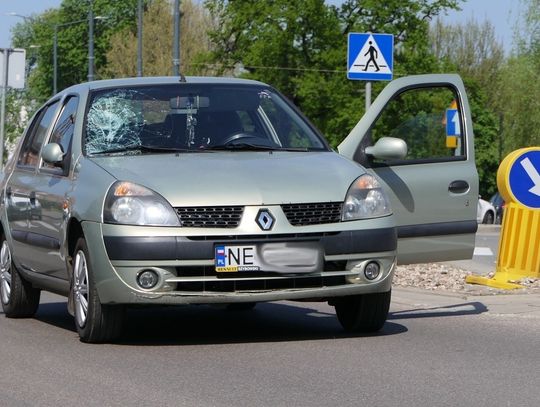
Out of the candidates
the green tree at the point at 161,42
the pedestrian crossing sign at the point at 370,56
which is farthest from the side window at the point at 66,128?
the green tree at the point at 161,42

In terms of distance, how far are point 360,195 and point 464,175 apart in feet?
6.37

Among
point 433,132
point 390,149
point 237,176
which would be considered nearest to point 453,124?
point 433,132

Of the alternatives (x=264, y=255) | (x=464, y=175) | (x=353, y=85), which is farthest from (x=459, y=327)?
(x=353, y=85)

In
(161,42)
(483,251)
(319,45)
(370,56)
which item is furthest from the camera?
(161,42)

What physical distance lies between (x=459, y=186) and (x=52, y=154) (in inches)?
114

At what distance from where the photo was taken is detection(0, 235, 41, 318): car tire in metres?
11.6

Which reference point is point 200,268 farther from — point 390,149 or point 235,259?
point 390,149

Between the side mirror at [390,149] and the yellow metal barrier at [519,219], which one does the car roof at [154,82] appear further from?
the yellow metal barrier at [519,219]

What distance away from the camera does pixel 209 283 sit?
9078mm

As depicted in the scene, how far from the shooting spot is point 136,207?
29.7ft

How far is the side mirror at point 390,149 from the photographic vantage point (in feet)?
33.8

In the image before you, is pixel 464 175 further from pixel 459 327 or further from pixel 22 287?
pixel 22 287

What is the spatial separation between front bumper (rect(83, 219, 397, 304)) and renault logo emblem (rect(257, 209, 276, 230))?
0.05 m

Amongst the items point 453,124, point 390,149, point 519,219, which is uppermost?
point 453,124
